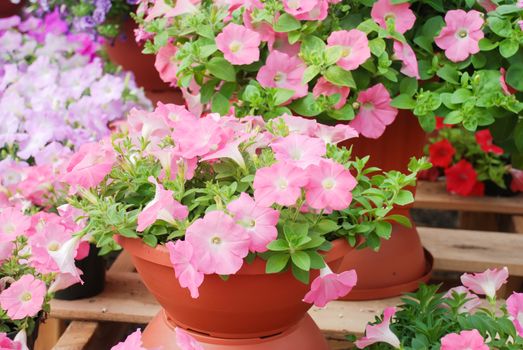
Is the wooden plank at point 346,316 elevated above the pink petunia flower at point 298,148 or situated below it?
below

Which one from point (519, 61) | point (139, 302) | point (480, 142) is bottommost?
point (480, 142)

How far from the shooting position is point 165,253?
78cm

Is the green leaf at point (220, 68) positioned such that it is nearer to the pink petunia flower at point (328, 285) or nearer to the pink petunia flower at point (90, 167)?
the pink petunia flower at point (90, 167)

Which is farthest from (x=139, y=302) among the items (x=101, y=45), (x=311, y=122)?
(x=101, y=45)

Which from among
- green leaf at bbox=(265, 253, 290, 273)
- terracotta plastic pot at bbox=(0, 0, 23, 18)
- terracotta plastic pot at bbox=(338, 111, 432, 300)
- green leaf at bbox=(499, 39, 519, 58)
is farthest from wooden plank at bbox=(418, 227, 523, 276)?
terracotta plastic pot at bbox=(0, 0, 23, 18)

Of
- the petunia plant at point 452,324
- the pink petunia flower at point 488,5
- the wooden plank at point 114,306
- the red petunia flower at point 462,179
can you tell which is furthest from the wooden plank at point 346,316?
the red petunia flower at point 462,179

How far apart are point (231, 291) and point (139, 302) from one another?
44 centimetres

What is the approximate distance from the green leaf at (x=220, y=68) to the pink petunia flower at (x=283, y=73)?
0.14ft

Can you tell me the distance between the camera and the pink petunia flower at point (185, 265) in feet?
2.38

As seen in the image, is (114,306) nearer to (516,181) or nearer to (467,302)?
(467,302)

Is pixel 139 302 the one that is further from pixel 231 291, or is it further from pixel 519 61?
pixel 519 61

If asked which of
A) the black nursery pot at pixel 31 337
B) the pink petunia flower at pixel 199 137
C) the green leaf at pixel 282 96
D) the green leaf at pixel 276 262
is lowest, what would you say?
the black nursery pot at pixel 31 337

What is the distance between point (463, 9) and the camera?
1.12 m

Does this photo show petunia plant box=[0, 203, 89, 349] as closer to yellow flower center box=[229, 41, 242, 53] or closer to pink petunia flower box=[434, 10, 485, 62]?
yellow flower center box=[229, 41, 242, 53]
